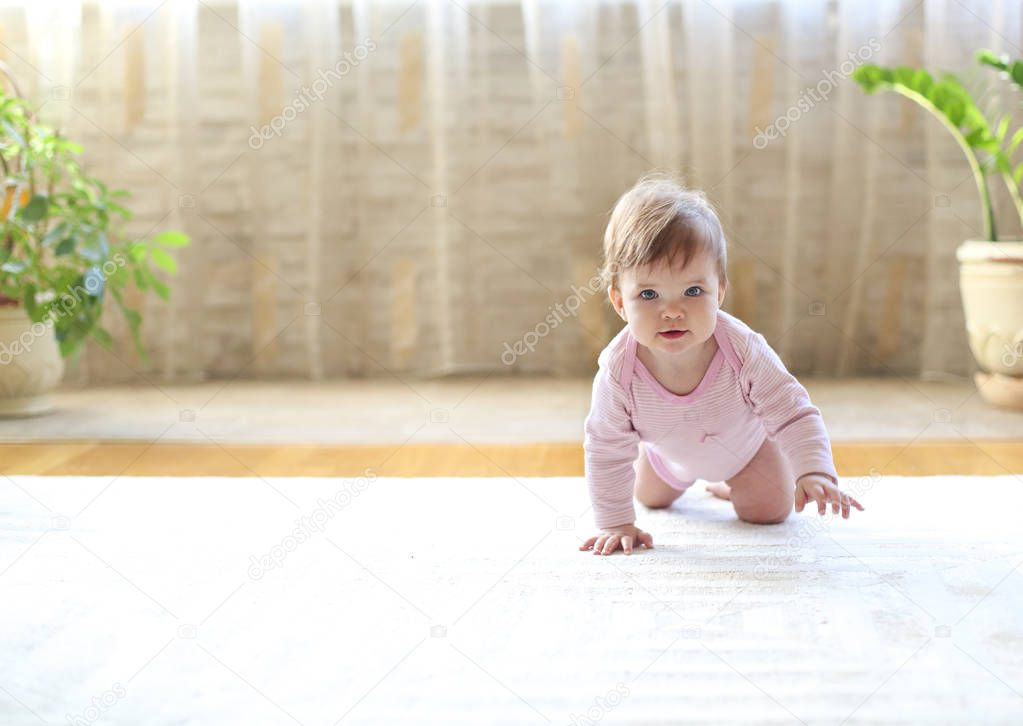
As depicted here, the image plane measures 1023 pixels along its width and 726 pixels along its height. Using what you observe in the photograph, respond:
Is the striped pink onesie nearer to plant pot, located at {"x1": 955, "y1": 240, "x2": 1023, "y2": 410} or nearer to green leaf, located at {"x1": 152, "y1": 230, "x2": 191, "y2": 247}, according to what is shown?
plant pot, located at {"x1": 955, "y1": 240, "x2": 1023, "y2": 410}

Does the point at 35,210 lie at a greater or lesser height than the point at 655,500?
greater

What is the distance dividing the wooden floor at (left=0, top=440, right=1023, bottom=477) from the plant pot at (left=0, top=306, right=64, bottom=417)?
0.98ft

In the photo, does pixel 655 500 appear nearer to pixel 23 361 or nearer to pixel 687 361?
pixel 687 361

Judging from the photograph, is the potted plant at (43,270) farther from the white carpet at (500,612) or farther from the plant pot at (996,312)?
the plant pot at (996,312)

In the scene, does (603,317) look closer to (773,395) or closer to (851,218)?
(851,218)

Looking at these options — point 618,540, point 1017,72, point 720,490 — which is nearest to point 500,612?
point 618,540

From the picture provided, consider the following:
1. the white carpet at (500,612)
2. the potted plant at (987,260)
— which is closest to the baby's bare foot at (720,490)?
the white carpet at (500,612)

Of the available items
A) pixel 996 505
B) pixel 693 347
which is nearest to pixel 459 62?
pixel 693 347

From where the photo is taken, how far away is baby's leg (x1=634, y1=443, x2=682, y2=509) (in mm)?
1616

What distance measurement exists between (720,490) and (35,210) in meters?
1.51

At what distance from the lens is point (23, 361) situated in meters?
2.38

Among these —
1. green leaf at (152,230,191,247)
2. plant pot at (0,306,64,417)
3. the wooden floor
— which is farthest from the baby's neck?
plant pot at (0,306,64,417)

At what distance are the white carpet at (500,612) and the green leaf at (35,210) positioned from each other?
2.71ft

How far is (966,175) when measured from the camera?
264 cm
